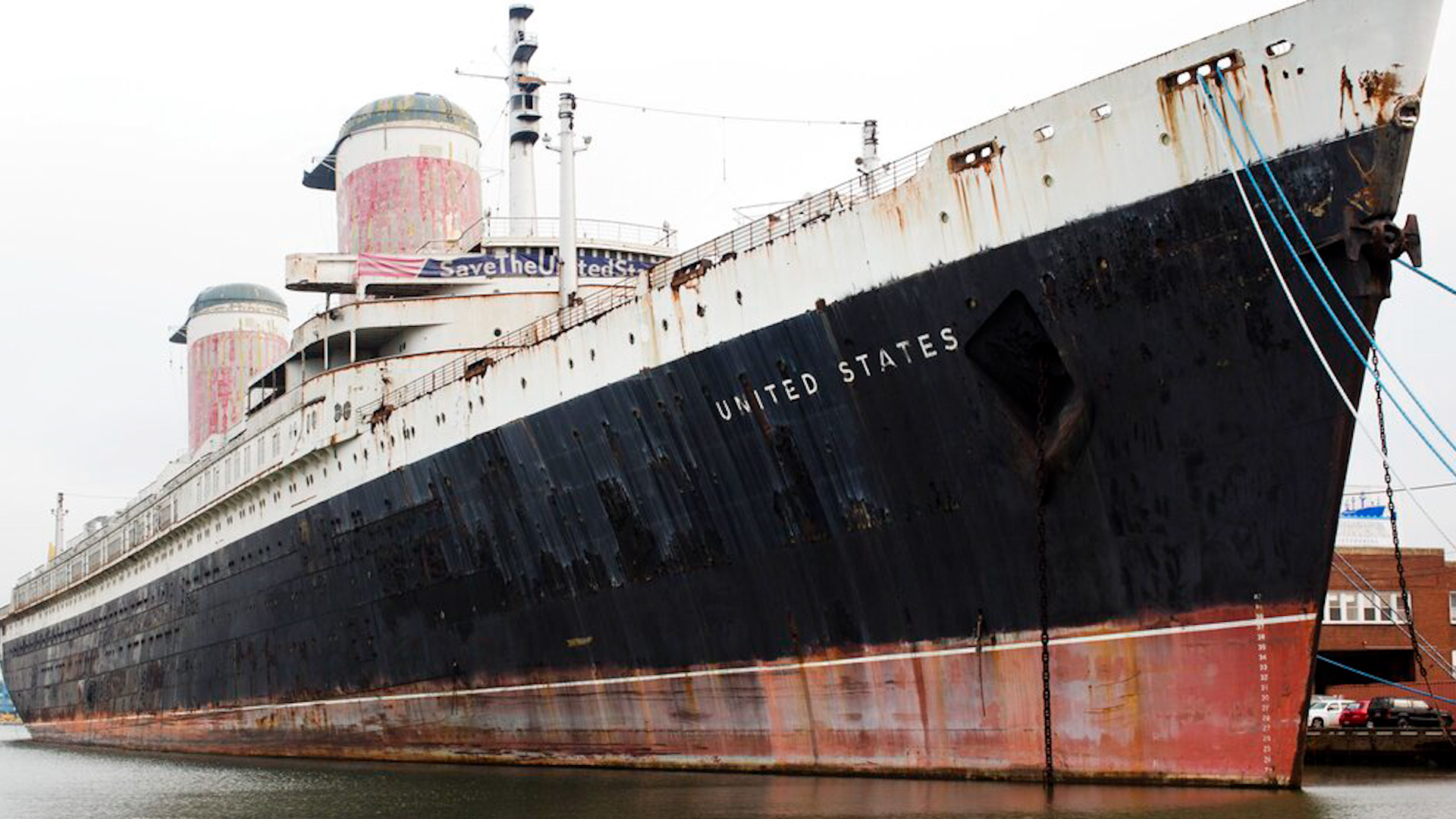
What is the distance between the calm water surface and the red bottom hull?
0.30 m

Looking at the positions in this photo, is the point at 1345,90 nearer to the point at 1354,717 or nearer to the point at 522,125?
the point at 1354,717

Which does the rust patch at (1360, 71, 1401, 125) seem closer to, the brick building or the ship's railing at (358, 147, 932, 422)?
the ship's railing at (358, 147, 932, 422)

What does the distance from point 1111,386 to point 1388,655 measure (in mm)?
26952

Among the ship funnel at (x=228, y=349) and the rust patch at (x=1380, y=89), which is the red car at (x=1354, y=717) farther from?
the ship funnel at (x=228, y=349)

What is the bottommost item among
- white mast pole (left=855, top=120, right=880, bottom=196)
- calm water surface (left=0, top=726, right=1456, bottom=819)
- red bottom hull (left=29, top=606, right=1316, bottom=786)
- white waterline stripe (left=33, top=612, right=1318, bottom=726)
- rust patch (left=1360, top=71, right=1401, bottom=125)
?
calm water surface (left=0, top=726, right=1456, bottom=819)

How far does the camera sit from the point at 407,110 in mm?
31219

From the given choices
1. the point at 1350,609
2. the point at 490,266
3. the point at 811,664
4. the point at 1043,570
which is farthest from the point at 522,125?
the point at 1350,609

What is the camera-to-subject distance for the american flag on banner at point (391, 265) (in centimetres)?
2631

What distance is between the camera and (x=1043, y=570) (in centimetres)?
1418

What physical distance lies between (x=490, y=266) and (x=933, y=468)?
45.6 feet

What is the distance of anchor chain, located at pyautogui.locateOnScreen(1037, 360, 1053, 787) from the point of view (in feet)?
46.5

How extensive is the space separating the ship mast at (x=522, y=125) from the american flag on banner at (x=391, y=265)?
261cm

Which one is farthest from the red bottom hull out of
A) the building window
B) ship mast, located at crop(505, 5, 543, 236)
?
the building window

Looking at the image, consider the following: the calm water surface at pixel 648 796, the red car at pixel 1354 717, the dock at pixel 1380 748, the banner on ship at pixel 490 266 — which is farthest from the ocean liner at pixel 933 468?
the red car at pixel 1354 717
